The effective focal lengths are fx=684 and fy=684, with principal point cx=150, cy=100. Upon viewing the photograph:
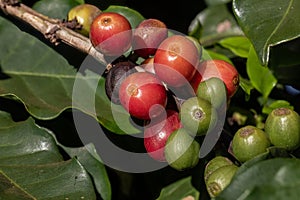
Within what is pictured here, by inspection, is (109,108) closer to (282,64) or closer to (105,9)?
(105,9)

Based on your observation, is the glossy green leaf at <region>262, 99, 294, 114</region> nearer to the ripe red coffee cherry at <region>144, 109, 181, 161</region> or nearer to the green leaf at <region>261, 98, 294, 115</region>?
the green leaf at <region>261, 98, 294, 115</region>

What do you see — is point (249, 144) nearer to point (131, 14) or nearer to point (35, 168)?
point (35, 168)

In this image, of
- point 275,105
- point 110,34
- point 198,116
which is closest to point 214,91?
point 198,116

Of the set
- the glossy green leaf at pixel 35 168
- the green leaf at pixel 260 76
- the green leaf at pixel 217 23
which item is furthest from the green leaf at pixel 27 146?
the green leaf at pixel 217 23

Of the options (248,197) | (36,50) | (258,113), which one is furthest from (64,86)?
(248,197)

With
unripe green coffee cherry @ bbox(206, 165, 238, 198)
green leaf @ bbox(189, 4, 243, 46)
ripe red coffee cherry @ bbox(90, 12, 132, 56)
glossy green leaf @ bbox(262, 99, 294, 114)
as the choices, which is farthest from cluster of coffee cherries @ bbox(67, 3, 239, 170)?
green leaf @ bbox(189, 4, 243, 46)

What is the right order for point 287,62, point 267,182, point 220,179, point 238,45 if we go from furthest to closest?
1. point 238,45
2. point 287,62
3. point 220,179
4. point 267,182

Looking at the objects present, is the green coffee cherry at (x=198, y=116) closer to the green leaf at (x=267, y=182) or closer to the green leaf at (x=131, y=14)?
the green leaf at (x=267, y=182)
